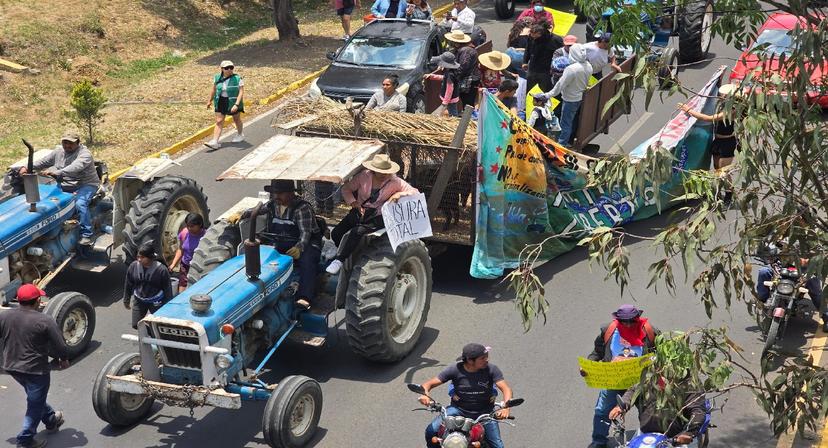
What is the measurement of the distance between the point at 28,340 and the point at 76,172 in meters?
3.64

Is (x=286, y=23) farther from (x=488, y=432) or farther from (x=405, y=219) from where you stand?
(x=488, y=432)

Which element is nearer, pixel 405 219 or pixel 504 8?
pixel 405 219

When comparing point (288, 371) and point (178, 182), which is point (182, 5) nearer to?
point (178, 182)

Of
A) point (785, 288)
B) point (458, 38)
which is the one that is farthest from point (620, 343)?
point (458, 38)

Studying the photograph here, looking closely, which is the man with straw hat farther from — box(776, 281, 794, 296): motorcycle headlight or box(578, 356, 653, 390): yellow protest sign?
box(776, 281, 794, 296): motorcycle headlight

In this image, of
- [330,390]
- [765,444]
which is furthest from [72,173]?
[765,444]

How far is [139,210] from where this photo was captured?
12555 mm

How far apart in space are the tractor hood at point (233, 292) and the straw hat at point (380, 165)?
125 cm

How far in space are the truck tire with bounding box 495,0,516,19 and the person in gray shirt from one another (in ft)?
47.5

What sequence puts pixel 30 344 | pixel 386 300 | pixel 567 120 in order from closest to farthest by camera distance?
pixel 30 344
pixel 386 300
pixel 567 120

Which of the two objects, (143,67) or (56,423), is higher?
(56,423)

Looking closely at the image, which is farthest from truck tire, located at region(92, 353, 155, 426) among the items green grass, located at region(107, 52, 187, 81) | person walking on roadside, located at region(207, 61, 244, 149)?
green grass, located at region(107, 52, 187, 81)

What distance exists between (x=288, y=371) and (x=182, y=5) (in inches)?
745

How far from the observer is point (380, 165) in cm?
1095
